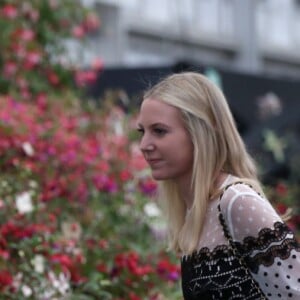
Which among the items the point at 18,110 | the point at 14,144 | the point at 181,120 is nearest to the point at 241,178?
the point at 181,120

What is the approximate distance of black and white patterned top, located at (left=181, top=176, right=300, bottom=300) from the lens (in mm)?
2969

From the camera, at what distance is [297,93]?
37.3ft

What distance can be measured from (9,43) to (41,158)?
7.93 ft

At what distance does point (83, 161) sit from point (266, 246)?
14.2 ft

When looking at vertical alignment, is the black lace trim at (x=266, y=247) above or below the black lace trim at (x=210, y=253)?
above

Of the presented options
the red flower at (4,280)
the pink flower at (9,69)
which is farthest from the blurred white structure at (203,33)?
the red flower at (4,280)

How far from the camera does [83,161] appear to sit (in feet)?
23.8

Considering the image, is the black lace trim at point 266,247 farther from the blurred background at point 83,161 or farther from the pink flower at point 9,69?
the pink flower at point 9,69

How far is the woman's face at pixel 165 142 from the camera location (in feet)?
10.4

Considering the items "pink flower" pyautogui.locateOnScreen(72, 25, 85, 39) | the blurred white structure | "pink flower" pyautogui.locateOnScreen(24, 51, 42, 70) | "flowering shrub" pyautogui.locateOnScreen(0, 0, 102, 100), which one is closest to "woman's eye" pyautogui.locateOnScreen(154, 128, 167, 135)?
"flowering shrub" pyautogui.locateOnScreen(0, 0, 102, 100)

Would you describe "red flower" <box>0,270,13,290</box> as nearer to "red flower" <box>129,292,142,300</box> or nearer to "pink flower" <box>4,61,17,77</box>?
"red flower" <box>129,292,142,300</box>

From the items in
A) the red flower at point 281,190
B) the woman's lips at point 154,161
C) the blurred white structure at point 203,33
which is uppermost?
the woman's lips at point 154,161

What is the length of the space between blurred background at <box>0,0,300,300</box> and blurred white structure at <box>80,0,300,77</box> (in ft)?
14.0

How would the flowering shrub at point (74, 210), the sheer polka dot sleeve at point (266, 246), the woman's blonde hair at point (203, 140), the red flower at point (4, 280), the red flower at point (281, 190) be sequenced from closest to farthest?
the sheer polka dot sleeve at point (266, 246)
the woman's blonde hair at point (203, 140)
the red flower at point (4, 280)
the flowering shrub at point (74, 210)
the red flower at point (281, 190)
